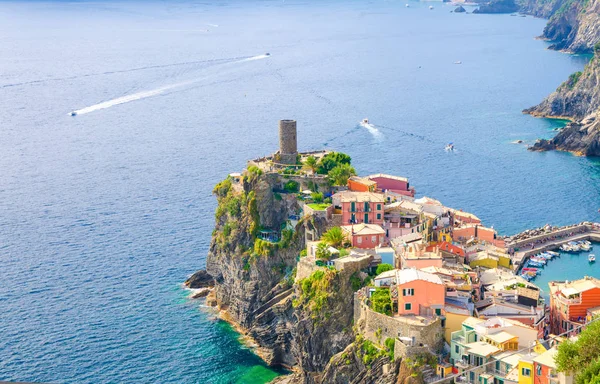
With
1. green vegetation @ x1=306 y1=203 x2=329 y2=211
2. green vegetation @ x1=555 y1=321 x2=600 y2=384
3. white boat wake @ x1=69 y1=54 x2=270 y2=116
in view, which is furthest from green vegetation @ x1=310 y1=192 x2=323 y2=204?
white boat wake @ x1=69 y1=54 x2=270 y2=116

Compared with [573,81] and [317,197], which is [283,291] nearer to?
[317,197]

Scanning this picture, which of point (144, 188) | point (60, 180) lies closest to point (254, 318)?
point (144, 188)

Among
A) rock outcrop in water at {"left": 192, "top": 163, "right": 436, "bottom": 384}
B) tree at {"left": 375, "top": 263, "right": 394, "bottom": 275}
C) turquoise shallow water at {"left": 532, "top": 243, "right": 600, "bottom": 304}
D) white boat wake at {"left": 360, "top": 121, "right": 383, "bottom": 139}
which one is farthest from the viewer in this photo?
white boat wake at {"left": 360, "top": 121, "right": 383, "bottom": 139}

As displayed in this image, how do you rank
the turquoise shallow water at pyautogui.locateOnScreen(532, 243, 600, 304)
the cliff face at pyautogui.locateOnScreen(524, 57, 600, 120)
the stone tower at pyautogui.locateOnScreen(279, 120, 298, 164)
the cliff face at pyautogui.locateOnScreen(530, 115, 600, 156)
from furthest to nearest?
the cliff face at pyautogui.locateOnScreen(524, 57, 600, 120) → the cliff face at pyautogui.locateOnScreen(530, 115, 600, 156) → the turquoise shallow water at pyautogui.locateOnScreen(532, 243, 600, 304) → the stone tower at pyautogui.locateOnScreen(279, 120, 298, 164)

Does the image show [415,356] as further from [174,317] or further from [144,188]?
[144,188]

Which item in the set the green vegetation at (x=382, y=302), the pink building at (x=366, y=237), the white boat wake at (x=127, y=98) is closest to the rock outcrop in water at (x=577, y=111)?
the white boat wake at (x=127, y=98)

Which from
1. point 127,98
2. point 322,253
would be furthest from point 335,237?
point 127,98

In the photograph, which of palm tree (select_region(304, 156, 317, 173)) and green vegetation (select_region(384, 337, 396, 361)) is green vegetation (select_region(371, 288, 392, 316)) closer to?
green vegetation (select_region(384, 337, 396, 361))
